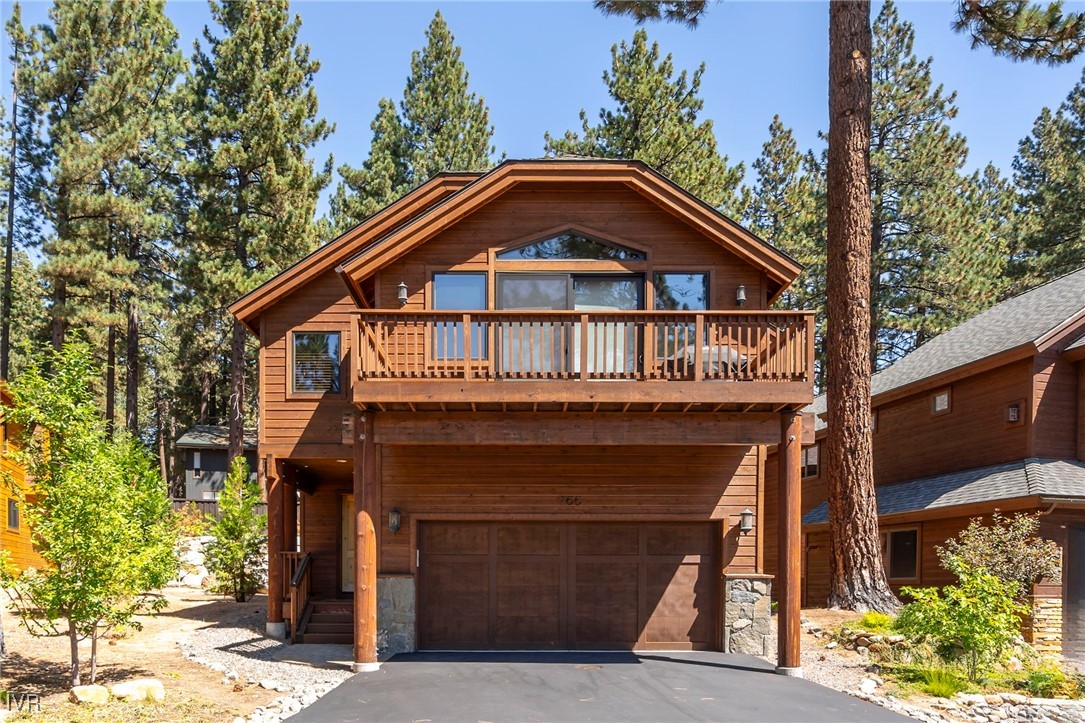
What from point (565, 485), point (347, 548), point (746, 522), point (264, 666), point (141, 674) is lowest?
point (264, 666)

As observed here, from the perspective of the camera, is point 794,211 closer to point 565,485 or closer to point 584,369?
point 565,485

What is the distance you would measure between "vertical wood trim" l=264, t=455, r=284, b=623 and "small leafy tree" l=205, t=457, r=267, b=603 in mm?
3127

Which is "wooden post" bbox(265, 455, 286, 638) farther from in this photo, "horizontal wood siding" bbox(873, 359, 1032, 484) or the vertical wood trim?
"horizontal wood siding" bbox(873, 359, 1032, 484)

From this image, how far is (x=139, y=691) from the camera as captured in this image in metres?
9.09

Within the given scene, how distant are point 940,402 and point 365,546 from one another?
43.2 ft

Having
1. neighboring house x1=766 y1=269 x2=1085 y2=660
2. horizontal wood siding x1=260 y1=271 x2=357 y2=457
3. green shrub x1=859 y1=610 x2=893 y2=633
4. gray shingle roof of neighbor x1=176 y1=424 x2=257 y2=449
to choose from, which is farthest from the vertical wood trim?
gray shingle roof of neighbor x1=176 y1=424 x2=257 y2=449

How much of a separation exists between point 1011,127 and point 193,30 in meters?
30.3

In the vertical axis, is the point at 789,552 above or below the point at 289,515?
above

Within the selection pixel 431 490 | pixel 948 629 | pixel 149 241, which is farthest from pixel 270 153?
pixel 948 629

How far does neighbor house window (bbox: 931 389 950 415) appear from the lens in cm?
1747

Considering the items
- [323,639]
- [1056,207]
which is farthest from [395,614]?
[1056,207]

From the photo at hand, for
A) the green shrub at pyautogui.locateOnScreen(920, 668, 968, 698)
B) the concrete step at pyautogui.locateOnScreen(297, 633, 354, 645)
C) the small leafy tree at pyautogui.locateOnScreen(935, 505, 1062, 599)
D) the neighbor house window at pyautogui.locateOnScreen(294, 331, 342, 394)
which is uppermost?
the neighbor house window at pyautogui.locateOnScreen(294, 331, 342, 394)

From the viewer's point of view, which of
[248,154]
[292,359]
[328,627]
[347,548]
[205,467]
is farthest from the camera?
[205,467]

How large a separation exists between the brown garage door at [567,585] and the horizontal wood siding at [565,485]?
0.89ft
